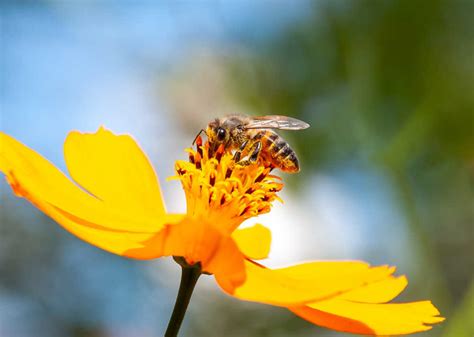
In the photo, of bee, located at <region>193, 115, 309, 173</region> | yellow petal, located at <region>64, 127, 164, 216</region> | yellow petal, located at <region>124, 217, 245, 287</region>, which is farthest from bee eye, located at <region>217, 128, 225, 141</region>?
yellow petal, located at <region>124, 217, 245, 287</region>

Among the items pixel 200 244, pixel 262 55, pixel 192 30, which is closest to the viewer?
pixel 200 244

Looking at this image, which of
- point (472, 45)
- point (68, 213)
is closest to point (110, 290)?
point (68, 213)

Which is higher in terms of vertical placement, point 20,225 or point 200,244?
point 20,225

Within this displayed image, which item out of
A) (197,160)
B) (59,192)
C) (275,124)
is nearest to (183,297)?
(59,192)

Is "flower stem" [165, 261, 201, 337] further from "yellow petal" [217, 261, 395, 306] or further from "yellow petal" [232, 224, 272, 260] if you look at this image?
"yellow petal" [232, 224, 272, 260]

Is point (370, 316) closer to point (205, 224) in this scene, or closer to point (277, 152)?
point (205, 224)

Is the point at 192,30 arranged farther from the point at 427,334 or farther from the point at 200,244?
the point at 200,244

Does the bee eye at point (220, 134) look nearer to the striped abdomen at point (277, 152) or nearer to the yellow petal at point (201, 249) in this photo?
the striped abdomen at point (277, 152)
